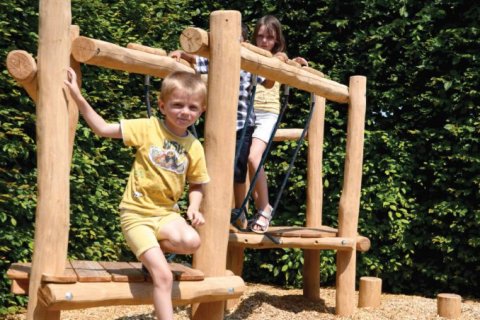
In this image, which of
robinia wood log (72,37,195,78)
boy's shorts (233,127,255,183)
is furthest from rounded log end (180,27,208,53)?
boy's shorts (233,127,255,183)

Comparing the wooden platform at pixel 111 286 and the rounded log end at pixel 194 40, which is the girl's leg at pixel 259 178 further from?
the rounded log end at pixel 194 40

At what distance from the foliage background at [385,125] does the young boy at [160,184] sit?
274 centimetres

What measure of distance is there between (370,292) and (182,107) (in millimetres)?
3310

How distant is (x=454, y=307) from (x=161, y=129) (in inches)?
131

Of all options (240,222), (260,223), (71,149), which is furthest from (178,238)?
(240,222)

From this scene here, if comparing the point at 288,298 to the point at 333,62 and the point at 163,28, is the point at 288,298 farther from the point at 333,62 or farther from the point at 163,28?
the point at 163,28

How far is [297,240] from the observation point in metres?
5.85

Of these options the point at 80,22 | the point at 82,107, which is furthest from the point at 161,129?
the point at 80,22

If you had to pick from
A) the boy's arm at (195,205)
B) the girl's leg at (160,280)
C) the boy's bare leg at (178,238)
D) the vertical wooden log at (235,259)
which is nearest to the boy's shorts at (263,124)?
the vertical wooden log at (235,259)

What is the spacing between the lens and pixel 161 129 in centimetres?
369

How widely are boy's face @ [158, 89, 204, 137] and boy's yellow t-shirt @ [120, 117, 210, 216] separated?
83 millimetres

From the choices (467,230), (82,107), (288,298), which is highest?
(82,107)

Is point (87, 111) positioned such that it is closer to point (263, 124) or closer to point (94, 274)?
point (94, 274)

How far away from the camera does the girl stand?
5.75 m
